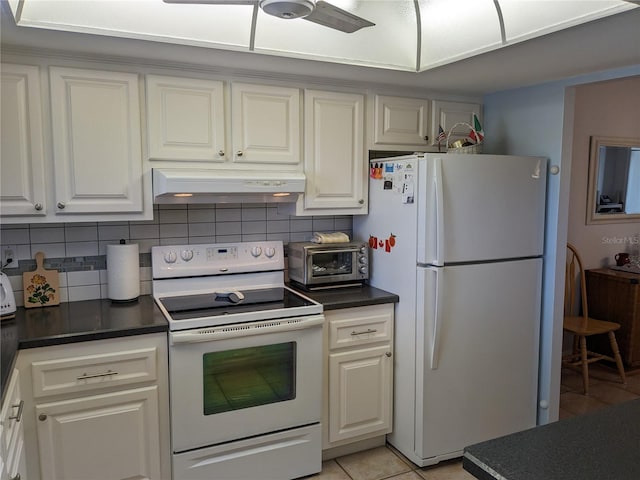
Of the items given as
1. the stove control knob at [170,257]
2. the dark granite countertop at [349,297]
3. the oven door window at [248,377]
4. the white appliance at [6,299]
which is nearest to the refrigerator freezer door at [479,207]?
the dark granite countertop at [349,297]

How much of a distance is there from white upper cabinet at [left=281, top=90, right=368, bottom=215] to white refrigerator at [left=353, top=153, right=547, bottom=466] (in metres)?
0.13

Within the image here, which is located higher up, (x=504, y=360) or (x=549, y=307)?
(x=549, y=307)

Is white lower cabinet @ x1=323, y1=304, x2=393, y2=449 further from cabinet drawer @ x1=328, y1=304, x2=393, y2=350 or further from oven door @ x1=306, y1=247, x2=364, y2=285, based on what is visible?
oven door @ x1=306, y1=247, x2=364, y2=285

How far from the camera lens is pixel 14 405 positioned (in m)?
1.73

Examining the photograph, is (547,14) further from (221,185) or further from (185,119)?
(185,119)

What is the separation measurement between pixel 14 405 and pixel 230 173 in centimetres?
136

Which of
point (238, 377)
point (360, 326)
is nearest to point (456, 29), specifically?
point (360, 326)

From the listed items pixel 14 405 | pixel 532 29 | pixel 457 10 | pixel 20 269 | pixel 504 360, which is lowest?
pixel 504 360

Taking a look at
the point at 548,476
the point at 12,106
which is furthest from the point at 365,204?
the point at 548,476

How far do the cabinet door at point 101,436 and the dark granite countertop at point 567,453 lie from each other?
154 cm

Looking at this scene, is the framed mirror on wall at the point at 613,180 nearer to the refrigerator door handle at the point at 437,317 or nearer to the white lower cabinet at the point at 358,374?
the refrigerator door handle at the point at 437,317

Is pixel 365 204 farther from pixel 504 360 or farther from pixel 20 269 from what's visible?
pixel 20 269

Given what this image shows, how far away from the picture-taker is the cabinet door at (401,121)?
2932 mm

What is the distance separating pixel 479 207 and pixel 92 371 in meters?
1.96
